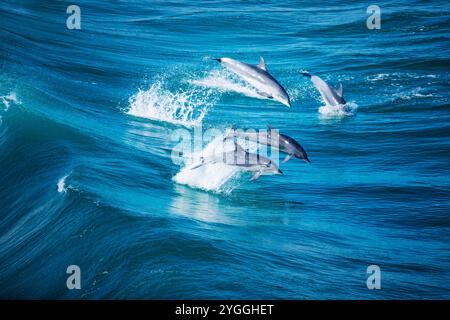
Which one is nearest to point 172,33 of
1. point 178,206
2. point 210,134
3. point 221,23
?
point 221,23

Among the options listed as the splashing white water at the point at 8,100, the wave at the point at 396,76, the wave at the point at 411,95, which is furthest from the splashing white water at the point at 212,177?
the wave at the point at 396,76

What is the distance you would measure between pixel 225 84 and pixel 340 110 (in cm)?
371

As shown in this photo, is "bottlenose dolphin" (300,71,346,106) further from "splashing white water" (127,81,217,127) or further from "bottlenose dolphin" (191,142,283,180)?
"bottlenose dolphin" (191,142,283,180)

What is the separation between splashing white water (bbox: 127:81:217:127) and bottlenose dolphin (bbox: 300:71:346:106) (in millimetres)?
2781

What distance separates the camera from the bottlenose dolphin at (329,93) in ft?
57.6

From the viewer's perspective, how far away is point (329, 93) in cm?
1800

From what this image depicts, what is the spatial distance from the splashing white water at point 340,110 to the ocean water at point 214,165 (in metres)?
0.05

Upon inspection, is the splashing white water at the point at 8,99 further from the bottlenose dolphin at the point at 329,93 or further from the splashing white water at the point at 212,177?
the bottlenose dolphin at the point at 329,93

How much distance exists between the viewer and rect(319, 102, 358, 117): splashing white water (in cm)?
1830

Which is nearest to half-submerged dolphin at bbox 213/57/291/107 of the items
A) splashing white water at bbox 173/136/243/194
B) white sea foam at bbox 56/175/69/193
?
splashing white water at bbox 173/136/243/194

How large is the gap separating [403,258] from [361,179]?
3792 millimetres

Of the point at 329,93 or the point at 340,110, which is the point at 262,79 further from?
the point at 340,110

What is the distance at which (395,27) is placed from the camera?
24.9 m
